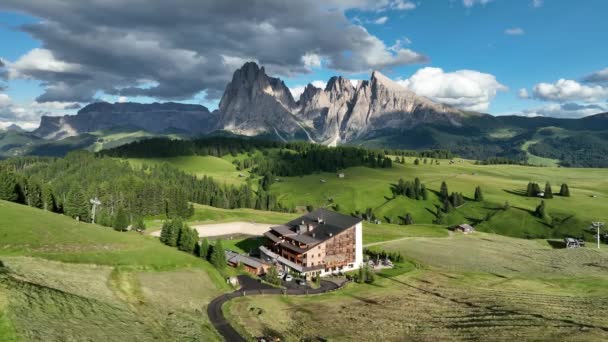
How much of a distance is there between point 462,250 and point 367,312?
61480 mm

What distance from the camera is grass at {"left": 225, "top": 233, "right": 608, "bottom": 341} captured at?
54.9 meters

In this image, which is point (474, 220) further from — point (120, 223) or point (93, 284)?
point (93, 284)

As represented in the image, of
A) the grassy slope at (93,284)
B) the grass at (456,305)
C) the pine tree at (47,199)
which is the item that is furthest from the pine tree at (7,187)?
the grass at (456,305)

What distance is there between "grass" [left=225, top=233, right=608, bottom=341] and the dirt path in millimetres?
61589

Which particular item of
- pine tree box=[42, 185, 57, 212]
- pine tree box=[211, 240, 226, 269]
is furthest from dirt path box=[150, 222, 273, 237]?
pine tree box=[211, 240, 226, 269]

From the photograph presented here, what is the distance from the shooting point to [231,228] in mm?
148375

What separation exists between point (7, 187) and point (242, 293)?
84340 mm

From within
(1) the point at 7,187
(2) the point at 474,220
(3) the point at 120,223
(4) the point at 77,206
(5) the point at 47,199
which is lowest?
(2) the point at 474,220

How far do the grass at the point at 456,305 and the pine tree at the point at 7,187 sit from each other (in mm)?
86049

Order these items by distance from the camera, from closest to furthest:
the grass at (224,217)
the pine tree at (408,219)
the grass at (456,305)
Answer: the grass at (456,305) < the grass at (224,217) < the pine tree at (408,219)

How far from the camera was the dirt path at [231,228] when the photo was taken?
5630 inches

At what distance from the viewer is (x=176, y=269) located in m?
80.3

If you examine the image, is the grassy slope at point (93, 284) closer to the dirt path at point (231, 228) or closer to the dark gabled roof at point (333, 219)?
the dark gabled roof at point (333, 219)

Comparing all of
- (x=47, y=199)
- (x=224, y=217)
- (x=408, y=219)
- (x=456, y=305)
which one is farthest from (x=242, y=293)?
(x=408, y=219)
